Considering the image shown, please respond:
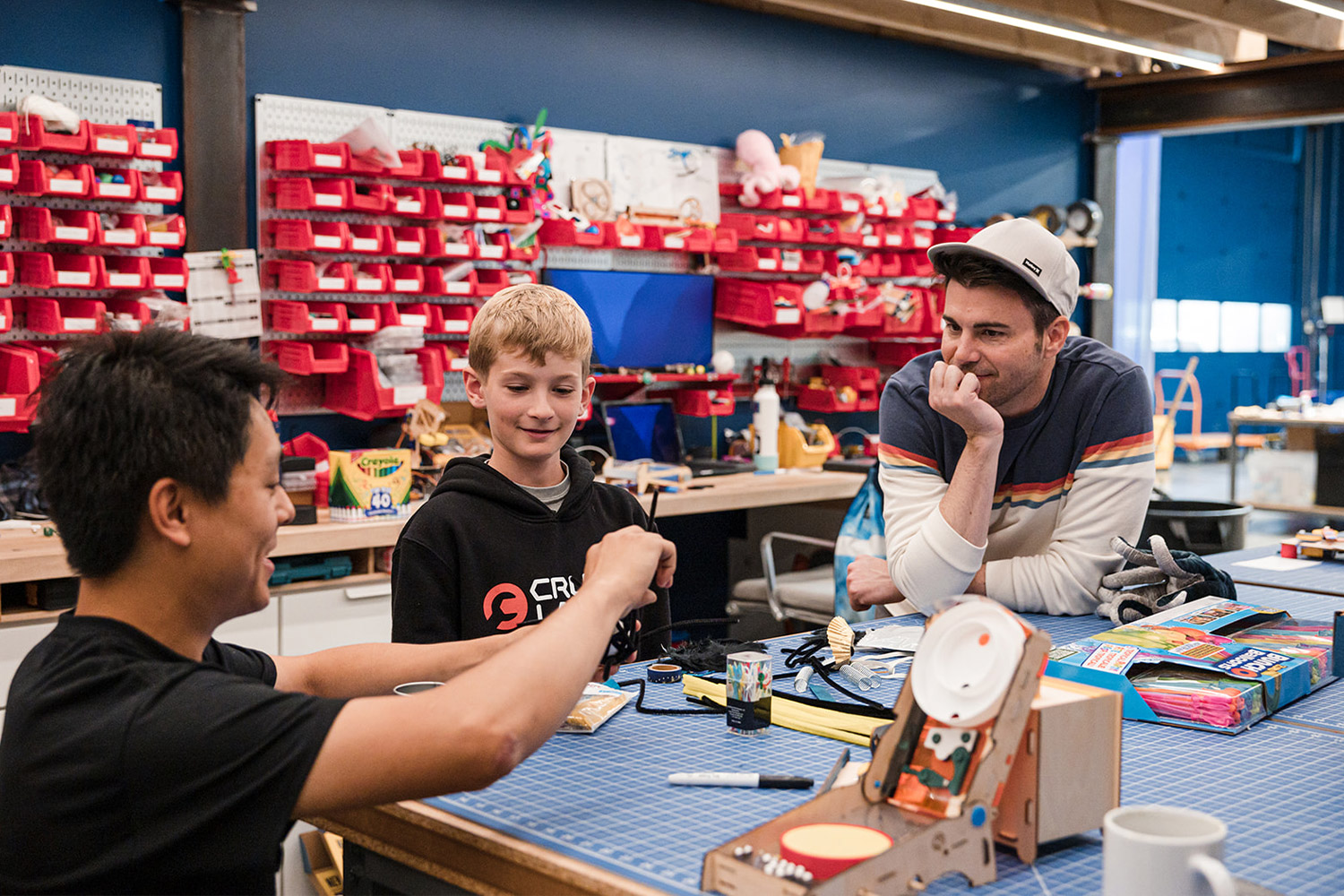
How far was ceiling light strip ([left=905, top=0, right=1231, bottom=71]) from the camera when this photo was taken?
15.1ft

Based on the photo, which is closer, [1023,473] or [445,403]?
[1023,473]

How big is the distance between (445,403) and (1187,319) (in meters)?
10.6

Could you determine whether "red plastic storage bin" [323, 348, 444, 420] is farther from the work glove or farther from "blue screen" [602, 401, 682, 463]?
the work glove

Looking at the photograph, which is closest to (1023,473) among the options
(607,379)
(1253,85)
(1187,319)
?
(607,379)

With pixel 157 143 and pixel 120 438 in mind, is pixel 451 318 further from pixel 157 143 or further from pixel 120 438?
pixel 120 438

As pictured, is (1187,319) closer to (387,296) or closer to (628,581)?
(387,296)

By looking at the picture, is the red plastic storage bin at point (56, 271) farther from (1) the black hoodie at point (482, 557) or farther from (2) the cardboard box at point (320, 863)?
(1) the black hoodie at point (482, 557)

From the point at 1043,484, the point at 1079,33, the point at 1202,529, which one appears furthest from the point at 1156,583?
the point at 1079,33

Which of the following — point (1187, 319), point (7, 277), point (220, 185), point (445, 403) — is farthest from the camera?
point (1187, 319)

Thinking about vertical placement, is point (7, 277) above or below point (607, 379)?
above

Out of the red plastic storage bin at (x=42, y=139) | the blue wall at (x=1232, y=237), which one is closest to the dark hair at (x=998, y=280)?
the red plastic storage bin at (x=42, y=139)

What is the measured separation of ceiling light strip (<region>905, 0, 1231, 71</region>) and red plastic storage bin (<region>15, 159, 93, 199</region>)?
2929 mm

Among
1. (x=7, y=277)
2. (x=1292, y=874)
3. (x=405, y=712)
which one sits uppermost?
(x=7, y=277)

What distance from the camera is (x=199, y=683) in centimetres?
101
